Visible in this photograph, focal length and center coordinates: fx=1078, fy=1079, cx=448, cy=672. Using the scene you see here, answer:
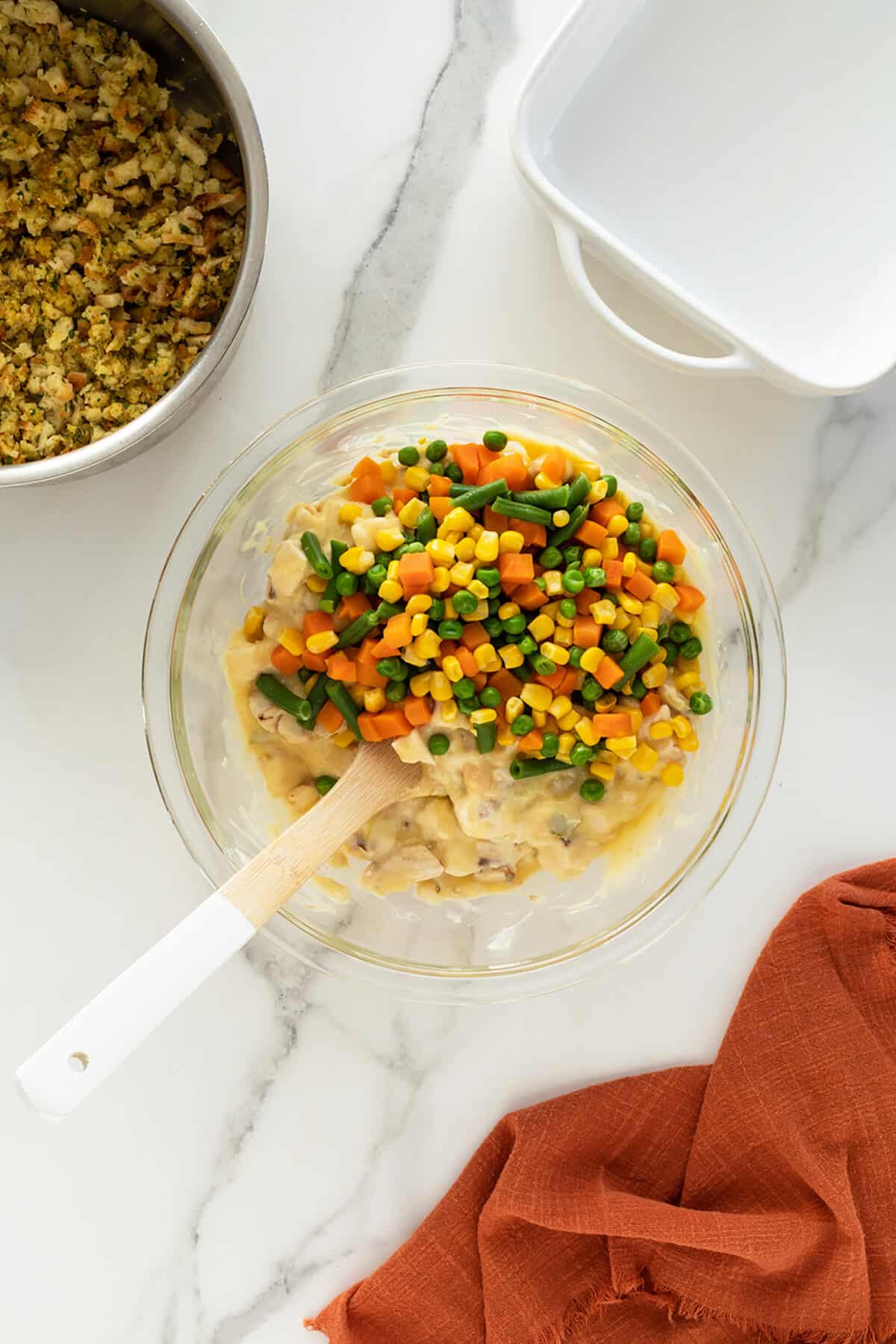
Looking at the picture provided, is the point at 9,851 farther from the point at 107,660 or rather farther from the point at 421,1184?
the point at 421,1184

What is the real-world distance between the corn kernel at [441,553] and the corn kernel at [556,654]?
190 millimetres

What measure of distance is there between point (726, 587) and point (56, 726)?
4.00ft

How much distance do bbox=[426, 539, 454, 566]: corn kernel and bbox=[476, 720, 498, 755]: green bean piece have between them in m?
0.25

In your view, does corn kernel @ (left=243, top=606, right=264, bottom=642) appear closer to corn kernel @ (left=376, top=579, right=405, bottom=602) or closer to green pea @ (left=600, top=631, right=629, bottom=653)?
corn kernel @ (left=376, top=579, right=405, bottom=602)

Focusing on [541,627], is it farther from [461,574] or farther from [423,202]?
[423,202]

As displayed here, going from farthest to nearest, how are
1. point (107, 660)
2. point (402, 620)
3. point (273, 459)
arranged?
point (107, 660), point (273, 459), point (402, 620)

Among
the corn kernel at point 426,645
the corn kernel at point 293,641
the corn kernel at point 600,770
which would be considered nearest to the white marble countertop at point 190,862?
the corn kernel at point 293,641

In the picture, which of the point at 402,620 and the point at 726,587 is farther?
the point at 726,587

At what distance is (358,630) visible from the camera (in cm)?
162

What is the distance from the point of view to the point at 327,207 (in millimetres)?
1908

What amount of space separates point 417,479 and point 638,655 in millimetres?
441

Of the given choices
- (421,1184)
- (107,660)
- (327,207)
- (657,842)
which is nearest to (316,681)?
(107,660)

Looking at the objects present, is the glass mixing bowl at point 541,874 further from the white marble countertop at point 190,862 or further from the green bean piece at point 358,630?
the green bean piece at point 358,630

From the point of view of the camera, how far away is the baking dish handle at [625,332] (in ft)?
5.58
